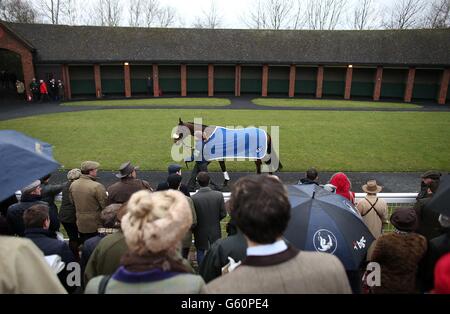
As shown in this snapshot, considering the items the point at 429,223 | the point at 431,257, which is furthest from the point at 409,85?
the point at 431,257

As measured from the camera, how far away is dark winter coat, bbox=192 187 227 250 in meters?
5.35

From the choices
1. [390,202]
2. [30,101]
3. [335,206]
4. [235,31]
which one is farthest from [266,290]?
[235,31]

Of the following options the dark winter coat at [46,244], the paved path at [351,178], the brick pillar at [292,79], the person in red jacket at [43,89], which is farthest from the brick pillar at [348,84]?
the dark winter coat at [46,244]

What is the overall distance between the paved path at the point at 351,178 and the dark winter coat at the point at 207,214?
4658 millimetres

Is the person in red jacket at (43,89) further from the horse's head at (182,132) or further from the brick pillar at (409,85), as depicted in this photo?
the brick pillar at (409,85)

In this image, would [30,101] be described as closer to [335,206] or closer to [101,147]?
[101,147]

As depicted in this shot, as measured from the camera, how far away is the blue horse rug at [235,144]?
31.7 ft

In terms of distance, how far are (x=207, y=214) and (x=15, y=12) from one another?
167ft

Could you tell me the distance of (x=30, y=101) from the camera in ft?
85.9

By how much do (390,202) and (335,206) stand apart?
102 inches

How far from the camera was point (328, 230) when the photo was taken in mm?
3580

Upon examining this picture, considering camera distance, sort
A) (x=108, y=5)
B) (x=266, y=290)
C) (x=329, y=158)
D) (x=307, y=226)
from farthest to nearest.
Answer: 1. (x=108, y=5)
2. (x=329, y=158)
3. (x=307, y=226)
4. (x=266, y=290)

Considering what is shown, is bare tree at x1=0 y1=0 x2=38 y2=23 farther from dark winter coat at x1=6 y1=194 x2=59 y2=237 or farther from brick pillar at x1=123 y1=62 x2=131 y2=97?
dark winter coat at x1=6 y1=194 x2=59 y2=237
